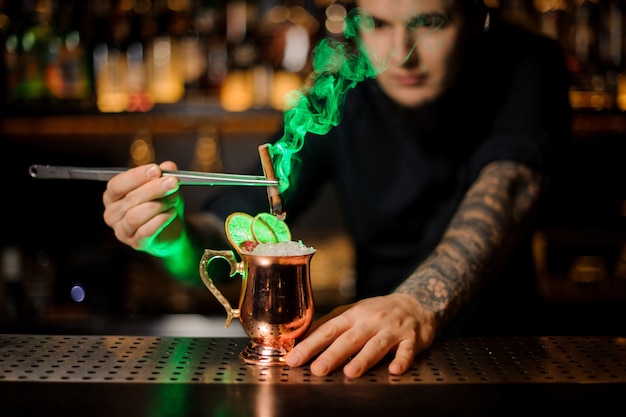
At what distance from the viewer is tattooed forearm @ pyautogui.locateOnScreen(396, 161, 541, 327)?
1.39 m

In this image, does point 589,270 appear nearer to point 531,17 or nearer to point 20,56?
point 531,17

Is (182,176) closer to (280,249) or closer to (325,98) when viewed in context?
(280,249)

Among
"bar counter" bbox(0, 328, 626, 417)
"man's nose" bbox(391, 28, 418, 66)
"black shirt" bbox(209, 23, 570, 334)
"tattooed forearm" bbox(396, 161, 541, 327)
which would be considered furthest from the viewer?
"black shirt" bbox(209, 23, 570, 334)

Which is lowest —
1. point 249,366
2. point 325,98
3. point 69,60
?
point 249,366

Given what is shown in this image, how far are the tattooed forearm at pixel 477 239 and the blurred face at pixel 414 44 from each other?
0.26 meters

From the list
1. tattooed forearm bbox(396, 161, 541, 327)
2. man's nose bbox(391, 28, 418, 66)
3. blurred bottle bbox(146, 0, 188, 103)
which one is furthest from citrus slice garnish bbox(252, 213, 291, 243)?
blurred bottle bbox(146, 0, 188, 103)

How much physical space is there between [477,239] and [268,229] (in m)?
0.57

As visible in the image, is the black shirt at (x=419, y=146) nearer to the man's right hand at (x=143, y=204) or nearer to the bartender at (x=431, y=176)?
the bartender at (x=431, y=176)

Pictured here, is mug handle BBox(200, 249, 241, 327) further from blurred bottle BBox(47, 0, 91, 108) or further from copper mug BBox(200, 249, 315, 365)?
blurred bottle BBox(47, 0, 91, 108)

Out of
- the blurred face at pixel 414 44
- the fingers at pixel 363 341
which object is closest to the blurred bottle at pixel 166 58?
the blurred face at pixel 414 44

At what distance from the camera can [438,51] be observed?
1.81 metres

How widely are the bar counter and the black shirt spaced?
2.42ft

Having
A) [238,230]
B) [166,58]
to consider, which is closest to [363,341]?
[238,230]

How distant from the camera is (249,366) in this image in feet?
3.79
